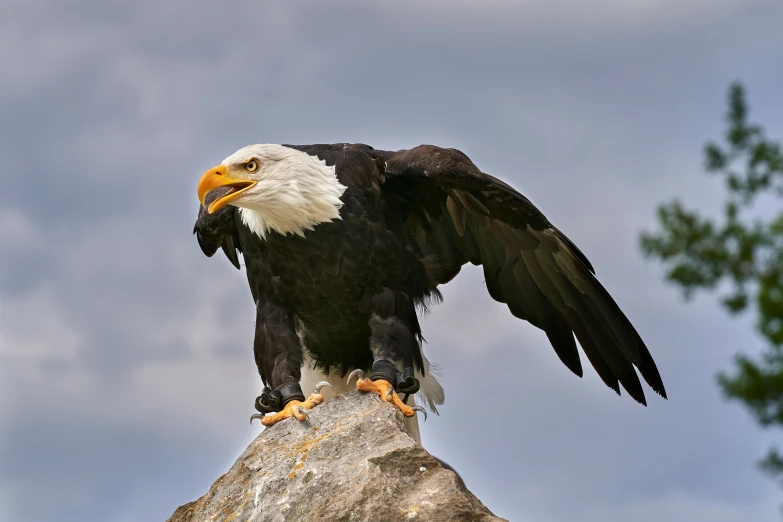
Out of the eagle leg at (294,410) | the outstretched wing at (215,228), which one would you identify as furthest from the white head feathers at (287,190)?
the eagle leg at (294,410)

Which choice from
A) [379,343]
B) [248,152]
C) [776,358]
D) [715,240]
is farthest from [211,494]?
[715,240]

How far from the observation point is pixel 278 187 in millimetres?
6027

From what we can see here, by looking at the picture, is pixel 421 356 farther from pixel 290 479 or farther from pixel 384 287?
pixel 290 479

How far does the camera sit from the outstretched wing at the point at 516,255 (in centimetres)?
617

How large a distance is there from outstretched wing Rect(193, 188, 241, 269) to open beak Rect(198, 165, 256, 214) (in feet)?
1.37

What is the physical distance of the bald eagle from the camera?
19.9 ft

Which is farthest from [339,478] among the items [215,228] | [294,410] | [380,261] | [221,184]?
[215,228]

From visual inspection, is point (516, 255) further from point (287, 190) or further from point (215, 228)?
point (215, 228)

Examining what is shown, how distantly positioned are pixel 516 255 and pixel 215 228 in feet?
6.75

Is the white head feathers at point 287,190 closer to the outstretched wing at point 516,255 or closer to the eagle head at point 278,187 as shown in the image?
the eagle head at point 278,187

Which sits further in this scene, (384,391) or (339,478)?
(384,391)

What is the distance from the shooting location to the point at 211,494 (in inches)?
216

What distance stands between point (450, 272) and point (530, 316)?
61 centimetres

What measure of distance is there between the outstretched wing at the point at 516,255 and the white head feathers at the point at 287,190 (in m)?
0.53
